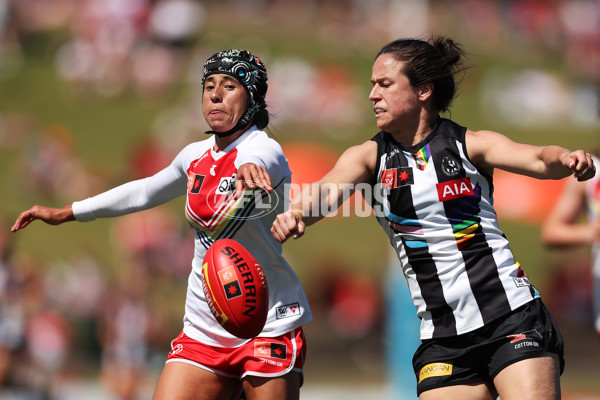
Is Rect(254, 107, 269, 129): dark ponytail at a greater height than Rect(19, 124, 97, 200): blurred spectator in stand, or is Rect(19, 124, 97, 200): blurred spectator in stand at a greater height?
Rect(19, 124, 97, 200): blurred spectator in stand

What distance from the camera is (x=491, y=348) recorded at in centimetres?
363

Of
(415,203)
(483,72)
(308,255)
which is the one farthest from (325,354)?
(483,72)

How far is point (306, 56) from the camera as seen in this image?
20.5m

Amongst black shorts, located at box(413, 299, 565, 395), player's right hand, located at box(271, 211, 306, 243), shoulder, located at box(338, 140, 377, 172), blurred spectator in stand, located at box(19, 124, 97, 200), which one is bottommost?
black shorts, located at box(413, 299, 565, 395)

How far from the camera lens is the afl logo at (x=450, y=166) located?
3.69 m

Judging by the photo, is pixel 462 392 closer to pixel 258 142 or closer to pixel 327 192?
pixel 327 192

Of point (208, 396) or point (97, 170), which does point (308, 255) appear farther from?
point (208, 396)

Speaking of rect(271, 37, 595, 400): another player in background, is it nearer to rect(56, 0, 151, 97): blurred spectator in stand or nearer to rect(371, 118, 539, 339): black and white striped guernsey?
rect(371, 118, 539, 339): black and white striped guernsey

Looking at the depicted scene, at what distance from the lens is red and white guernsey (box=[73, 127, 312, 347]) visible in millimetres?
3963

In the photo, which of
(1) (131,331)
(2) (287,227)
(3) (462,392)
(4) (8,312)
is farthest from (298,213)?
(1) (131,331)

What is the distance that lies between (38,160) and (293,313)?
12612 mm

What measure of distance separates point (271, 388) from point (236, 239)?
0.71 m

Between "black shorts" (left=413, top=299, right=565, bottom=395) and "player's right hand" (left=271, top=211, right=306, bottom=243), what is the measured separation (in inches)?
37.6

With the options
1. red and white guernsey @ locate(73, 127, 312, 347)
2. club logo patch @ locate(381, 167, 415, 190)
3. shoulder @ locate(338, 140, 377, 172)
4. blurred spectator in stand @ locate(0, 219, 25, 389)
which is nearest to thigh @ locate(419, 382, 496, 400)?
red and white guernsey @ locate(73, 127, 312, 347)
